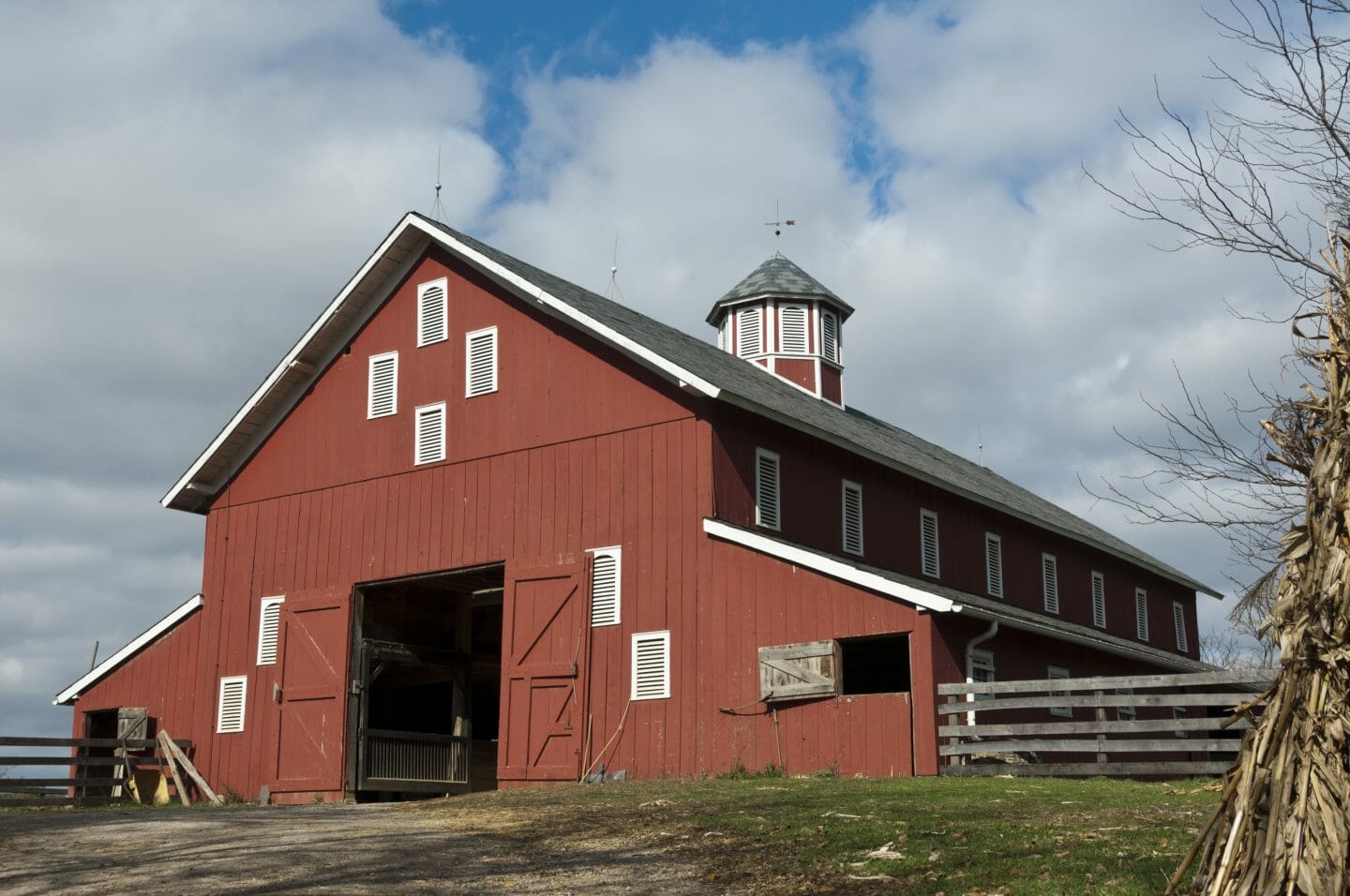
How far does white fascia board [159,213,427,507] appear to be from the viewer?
25.2 m

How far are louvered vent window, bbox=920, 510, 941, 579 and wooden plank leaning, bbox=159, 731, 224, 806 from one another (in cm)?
1338

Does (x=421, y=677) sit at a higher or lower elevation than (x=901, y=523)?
lower

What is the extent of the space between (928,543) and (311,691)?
11.5 m

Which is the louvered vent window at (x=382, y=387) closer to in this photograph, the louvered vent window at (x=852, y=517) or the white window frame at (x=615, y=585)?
the white window frame at (x=615, y=585)

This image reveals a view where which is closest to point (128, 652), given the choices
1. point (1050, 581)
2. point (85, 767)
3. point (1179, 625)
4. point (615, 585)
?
point (85, 767)

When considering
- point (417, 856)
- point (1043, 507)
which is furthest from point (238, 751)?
point (1043, 507)

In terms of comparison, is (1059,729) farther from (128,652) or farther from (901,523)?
(128,652)

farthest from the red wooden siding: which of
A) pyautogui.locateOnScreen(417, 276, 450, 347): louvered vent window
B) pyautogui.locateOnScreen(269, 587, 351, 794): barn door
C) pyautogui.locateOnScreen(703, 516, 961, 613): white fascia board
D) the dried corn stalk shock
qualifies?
the dried corn stalk shock

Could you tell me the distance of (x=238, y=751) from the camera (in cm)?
2553

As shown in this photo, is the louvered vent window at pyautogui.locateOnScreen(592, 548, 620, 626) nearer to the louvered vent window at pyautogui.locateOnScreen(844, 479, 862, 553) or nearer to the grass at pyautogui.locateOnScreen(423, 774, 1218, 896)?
the grass at pyautogui.locateOnScreen(423, 774, 1218, 896)

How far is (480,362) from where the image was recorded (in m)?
24.5

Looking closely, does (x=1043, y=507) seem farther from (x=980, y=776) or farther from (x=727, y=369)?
(x=980, y=776)

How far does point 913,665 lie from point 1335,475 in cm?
1444

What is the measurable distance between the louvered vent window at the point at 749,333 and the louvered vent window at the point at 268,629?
11.5 meters
